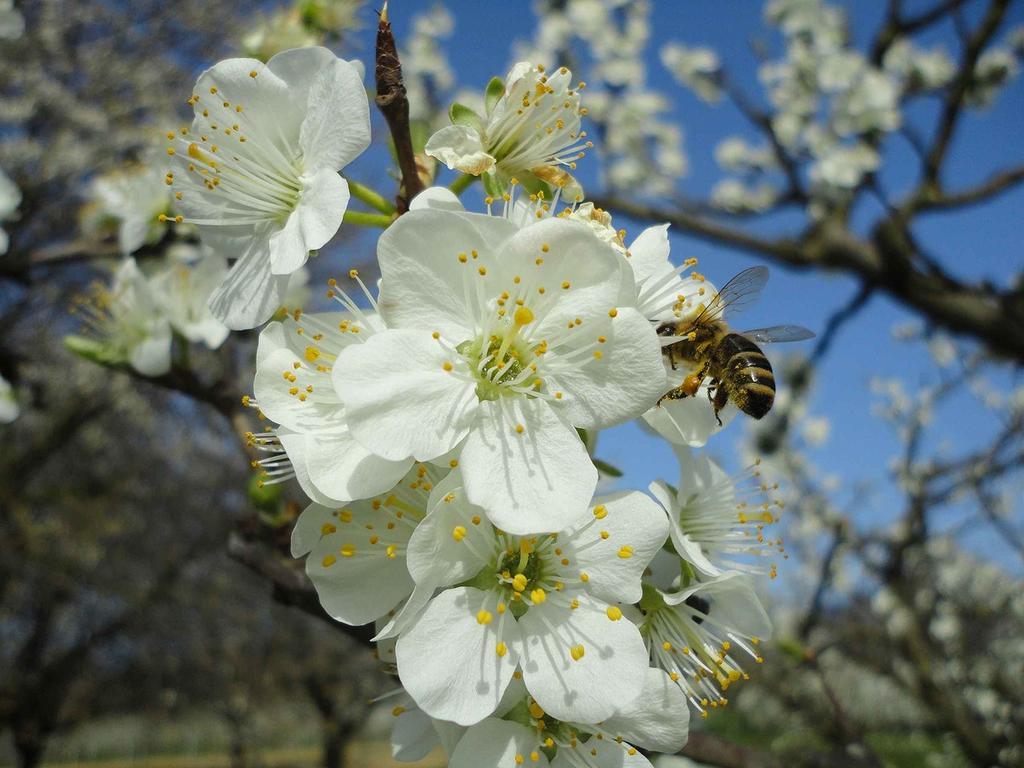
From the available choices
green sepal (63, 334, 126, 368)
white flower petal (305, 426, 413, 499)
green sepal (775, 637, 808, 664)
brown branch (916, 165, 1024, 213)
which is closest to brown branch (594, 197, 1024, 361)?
brown branch (916, 165, 1024, 213)

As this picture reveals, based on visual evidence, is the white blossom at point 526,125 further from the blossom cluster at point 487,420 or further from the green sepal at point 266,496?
the green sepal at point 266,496

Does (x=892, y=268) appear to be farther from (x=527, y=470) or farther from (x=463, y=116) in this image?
(x=527, y=470)

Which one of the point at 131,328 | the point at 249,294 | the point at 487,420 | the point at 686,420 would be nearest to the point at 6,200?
the point at 131,328

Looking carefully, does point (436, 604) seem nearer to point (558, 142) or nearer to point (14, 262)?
point (558, 142)

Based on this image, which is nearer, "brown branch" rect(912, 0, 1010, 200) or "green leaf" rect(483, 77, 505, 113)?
"green leaf" rect(483, 77, 505, 113)

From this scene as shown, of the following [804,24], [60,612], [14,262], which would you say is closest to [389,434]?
[14,262]

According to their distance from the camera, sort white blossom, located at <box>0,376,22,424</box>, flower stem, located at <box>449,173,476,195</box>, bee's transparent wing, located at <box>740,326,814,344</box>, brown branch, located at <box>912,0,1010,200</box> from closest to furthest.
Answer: flower stem, located at <box>449,173,476,195</box> < bee's transparent wing, located at <box>740,326,814,344</box> < white blossom, located at <box>0,376,22,424</box> < brown branch, located at <box>912,0,1010,200</box>

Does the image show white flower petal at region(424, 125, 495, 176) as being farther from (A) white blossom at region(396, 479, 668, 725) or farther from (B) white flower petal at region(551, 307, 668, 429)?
(A) white blossom at region(396, 479, 668, 725)

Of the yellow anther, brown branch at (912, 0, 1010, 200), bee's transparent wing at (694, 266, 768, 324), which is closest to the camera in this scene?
the yellow anther
